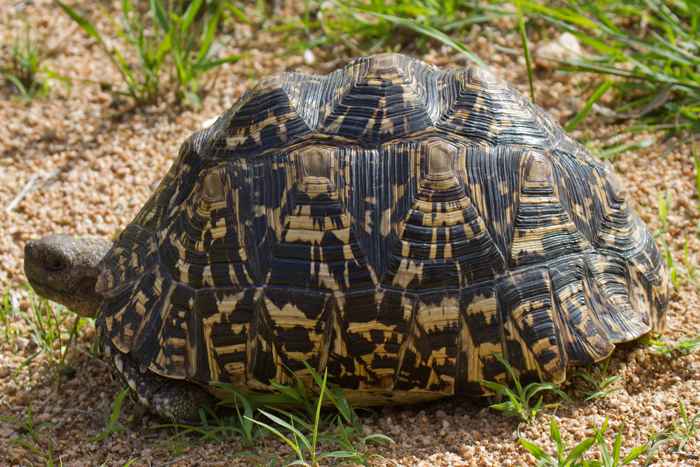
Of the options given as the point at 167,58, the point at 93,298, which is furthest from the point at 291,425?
the point at 167,58

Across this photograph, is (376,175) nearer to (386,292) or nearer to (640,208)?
(386,292)

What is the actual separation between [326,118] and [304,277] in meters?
0.70

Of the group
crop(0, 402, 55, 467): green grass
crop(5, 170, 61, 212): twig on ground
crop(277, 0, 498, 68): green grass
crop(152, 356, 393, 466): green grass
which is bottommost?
crop(0, 402, 55, 467): green grass

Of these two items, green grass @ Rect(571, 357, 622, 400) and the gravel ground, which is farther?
green grass @ Rect(571, 357, 622, 400)

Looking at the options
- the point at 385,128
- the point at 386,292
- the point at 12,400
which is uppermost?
the point at 385,128

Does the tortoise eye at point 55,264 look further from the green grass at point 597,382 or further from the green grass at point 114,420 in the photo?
the green grass at point 597,382

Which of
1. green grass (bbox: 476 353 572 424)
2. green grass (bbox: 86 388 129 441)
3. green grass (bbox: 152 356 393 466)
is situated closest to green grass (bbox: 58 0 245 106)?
green grass (bbox: 86 388 129 441)

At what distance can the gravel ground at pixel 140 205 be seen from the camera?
2.68 meters

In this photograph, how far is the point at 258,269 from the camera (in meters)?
2.72

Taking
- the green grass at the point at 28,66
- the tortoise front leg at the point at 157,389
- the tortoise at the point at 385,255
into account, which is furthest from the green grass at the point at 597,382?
the green grass at the point at 28,66

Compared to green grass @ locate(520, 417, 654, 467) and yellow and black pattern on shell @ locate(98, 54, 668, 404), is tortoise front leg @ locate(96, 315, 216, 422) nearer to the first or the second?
yellow and black pattern on shell @ locate(98, 54, 668, 404)

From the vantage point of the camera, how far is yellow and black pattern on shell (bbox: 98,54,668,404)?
8.74ft

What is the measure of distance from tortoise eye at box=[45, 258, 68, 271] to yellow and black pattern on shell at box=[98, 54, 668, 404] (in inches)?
23.3

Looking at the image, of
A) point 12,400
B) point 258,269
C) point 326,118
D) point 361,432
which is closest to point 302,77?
point 326,118
